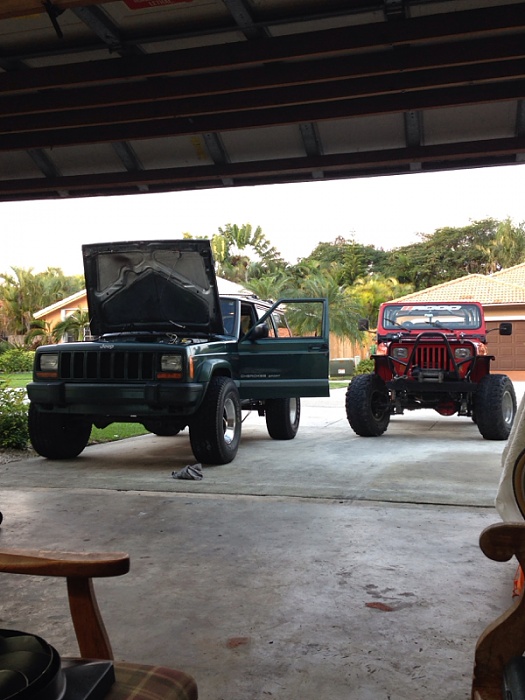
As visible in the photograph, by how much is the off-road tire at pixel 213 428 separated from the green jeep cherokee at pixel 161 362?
11 mm

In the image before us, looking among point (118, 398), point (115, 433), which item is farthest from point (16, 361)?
point (118, 398)

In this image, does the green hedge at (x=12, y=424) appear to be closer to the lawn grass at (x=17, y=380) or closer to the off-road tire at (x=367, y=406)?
the lawn grass at (x=17, y=380)

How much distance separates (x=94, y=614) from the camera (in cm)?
150

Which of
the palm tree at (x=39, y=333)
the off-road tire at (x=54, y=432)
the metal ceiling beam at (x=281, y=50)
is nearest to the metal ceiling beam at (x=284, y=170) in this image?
the metal ceiling beam at (x=281, y=50)

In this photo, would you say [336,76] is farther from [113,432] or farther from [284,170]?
[113,432]

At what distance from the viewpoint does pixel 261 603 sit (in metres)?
3.03

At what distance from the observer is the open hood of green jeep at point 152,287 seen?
678 cm

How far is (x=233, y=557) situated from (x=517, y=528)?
2.47m

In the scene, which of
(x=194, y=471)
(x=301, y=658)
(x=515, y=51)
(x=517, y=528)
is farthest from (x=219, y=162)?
(x=517, y=528)

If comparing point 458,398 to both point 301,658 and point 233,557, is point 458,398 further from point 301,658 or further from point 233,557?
point 301,658

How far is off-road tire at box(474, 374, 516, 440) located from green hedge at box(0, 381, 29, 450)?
17.8 ft

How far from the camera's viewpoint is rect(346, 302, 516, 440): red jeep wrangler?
27.9ft

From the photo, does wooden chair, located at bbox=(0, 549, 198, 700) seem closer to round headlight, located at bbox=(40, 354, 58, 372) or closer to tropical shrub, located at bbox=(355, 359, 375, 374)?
round headlight, located at bbox=(40, 354, 58, 372)

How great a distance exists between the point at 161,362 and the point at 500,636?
17.2 ft
